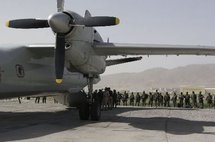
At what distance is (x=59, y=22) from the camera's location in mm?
13359

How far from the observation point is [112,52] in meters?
16.1

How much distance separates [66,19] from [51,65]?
19.3 feet

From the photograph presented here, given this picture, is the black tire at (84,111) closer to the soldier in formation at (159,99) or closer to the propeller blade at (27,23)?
the propeller blade at (27,23)

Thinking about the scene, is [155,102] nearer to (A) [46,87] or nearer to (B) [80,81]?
(B) [80,81]

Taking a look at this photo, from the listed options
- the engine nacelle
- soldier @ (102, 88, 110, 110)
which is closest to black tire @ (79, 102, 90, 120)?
the engine nacelle

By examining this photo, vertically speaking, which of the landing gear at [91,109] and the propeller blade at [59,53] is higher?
the propeller blade at [59,53]

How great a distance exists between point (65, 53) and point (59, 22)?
5.40 feet

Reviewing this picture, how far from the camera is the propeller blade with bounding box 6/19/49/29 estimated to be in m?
15.0

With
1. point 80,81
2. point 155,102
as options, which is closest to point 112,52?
point 80,81

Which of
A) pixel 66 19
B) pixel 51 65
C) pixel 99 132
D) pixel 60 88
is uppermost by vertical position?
pixel 66 19

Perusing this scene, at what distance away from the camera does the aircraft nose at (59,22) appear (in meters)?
13.4

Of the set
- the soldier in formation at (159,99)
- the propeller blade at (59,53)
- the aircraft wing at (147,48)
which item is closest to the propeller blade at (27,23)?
the propeller blade at (59,53)

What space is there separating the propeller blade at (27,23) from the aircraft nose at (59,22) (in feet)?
5.11

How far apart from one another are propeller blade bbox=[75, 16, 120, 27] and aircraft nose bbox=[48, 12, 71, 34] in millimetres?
658
